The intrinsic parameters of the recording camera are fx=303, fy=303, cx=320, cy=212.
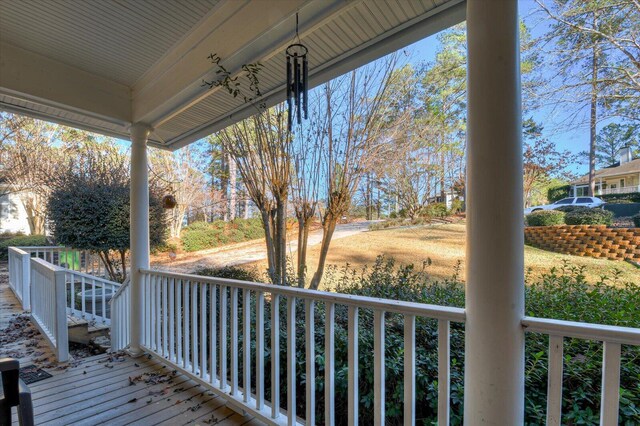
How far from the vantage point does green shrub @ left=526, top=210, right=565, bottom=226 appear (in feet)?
7.94

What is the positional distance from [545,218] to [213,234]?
986 cm

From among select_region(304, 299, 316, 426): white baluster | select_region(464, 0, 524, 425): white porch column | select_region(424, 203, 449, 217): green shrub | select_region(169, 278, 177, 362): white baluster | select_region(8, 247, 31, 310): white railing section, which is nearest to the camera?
select_region(464, 0, 524, 425): white porch column

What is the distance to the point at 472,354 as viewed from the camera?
110 cm

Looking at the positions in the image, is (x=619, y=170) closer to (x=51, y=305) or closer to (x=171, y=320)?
(x=171, y=320)

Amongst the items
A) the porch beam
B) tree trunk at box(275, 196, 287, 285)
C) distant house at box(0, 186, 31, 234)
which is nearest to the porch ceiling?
the porch beam

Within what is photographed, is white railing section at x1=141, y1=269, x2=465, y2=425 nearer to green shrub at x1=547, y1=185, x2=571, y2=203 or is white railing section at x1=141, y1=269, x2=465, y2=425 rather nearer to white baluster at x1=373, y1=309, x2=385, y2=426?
white baluster at x1=373, y1=309, x2=385, y2=426

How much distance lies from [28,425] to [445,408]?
5.28ft

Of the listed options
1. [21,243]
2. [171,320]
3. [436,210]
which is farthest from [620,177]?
[21,243]

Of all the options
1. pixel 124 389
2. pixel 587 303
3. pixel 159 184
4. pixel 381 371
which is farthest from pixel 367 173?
pixel 159 184

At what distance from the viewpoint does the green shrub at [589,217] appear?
7.30ft

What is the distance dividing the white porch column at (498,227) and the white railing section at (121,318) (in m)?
3.94

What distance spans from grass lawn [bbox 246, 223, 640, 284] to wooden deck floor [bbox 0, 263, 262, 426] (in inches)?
88.0

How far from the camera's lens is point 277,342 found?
75.4 inches

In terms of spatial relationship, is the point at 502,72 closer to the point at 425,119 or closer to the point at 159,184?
the point at 425,119
